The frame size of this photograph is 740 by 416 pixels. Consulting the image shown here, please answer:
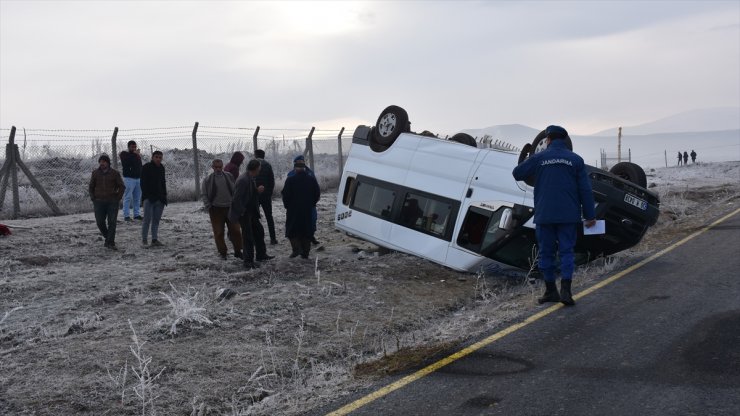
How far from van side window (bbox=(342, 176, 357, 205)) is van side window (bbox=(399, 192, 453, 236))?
1472 mm

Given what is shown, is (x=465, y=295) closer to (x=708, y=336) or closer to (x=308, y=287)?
(x=308, y=287)

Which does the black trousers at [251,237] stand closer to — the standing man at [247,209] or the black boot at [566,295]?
the standing man at [247,209]

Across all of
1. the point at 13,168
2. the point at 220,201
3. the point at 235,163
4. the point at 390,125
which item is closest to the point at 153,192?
the point at 235,163

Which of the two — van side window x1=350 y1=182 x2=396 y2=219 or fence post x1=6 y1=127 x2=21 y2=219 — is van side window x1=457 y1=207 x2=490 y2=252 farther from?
fence post x1=6 y1=127 x2=21 y2=219

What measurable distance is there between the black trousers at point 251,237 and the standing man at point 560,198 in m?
5.33

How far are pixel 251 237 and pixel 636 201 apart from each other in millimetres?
5955

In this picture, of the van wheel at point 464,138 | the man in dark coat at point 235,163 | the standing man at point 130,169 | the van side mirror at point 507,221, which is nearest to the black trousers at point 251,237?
the man in dark coat at point 235,163

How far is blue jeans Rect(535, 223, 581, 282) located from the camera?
7828 mm

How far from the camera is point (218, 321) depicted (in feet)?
27.2

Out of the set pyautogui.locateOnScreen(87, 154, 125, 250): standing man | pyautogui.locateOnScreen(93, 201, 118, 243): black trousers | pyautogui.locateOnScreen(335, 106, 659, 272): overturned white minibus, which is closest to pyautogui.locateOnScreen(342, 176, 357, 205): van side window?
pyautogui.locateOnScreen(335, 106, 659, 272): overturned white minibus

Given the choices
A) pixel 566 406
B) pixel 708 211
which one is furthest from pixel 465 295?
pixel 708 211

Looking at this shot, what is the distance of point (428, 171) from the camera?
12.0m

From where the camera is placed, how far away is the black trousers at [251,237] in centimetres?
1188

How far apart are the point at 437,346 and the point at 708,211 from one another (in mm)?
15360
